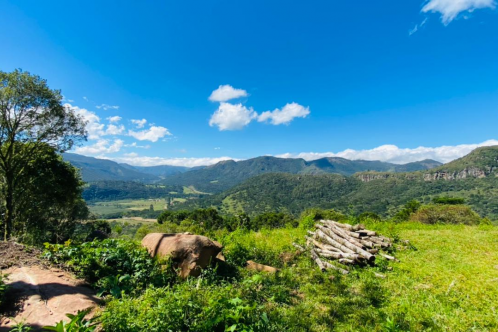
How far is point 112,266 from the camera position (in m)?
5.89

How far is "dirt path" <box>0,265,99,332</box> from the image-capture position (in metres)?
3.73

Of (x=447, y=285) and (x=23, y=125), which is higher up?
(x=23, y=125)

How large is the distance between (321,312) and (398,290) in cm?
279

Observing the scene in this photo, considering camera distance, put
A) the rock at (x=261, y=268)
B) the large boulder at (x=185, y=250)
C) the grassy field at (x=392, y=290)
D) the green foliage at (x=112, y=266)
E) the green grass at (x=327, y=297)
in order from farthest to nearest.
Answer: the rock at (x=261, y=268)
the large boulder at (x=185, y=250)
the green foliage at (x=112, y=266)
the grassy field at (x=392, y=290)
the green grass at (x=327, y=297)

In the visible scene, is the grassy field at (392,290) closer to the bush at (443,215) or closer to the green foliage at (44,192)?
the green foliage at (44,192)

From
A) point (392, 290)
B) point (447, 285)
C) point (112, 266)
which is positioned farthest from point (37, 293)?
point (447, 285)

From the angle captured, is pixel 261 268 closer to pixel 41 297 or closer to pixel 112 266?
pixel 112 266

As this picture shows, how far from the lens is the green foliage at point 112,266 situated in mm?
5282

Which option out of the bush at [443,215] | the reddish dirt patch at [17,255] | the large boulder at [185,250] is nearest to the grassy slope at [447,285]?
the large boulder at [185,250]

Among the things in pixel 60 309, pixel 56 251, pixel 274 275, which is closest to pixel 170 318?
pixel 60 309

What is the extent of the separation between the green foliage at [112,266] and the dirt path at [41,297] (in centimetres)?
35

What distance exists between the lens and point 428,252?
916cm

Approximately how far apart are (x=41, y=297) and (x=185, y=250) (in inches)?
123

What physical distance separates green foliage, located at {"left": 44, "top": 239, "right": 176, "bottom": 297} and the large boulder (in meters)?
0.33
